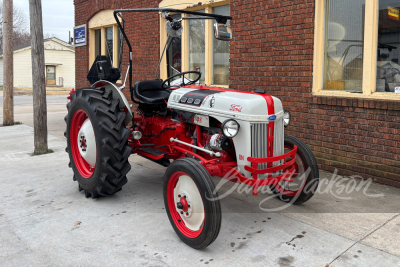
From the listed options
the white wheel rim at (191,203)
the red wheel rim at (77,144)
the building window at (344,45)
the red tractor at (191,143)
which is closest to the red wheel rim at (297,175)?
the red tractor at (191,143)

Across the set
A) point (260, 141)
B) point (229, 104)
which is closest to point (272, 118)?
point (260, 141)

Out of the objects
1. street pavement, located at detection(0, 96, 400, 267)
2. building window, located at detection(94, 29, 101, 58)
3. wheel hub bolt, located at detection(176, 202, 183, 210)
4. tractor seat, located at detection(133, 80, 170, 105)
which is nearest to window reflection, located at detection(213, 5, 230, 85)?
tractor seat, located at detection(133, 80, 170, 105)

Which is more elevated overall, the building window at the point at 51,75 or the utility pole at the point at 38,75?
the building window at the point at 51,75

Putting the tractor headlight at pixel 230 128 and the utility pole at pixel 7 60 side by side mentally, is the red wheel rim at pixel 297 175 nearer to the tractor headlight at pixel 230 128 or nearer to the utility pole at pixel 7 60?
the tractor headlight at pixel 230 128

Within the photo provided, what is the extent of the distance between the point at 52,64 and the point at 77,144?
1401 inches

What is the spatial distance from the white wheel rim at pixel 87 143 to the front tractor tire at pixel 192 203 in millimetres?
1379

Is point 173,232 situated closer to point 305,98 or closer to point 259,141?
point 259,141

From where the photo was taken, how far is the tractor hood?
345cm

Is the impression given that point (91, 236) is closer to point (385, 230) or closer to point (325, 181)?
point (385, 230)

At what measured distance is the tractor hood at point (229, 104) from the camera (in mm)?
3449

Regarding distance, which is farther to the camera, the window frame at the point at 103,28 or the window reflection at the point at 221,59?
the window frame at the point at 103,28

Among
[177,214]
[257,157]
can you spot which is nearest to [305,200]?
[257,157]

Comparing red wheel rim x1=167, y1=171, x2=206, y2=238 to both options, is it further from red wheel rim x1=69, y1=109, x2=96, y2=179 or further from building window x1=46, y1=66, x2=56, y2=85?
building window x1=46, y1=66, x2=56, y2=85

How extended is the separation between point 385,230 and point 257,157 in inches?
55.1
